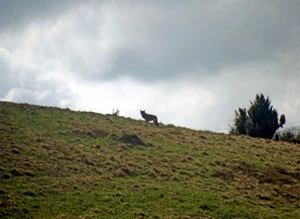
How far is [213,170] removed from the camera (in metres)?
28.5

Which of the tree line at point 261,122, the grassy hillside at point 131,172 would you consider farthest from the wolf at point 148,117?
the tree line at point 261,122

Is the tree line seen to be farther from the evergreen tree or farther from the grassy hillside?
the grassy hillside

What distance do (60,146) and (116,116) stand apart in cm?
1780

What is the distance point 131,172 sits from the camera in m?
25.5

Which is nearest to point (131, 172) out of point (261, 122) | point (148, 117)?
point (148, 117)

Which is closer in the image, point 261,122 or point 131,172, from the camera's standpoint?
point 131,172

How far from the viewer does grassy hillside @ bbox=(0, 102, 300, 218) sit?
19.2 metres

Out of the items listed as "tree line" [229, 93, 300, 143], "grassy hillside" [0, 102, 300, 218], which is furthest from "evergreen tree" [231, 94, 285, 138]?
"grassy hillside" [0, 102, 300, 218]

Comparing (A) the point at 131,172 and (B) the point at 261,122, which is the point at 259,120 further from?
(A) the point at 131,172

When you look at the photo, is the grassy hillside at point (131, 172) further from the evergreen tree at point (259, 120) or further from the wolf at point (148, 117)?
the evergreen tree at point (259, 120)

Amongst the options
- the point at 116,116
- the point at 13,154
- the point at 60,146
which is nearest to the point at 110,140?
the point at 60,146

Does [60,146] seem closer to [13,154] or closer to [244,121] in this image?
[13,154]

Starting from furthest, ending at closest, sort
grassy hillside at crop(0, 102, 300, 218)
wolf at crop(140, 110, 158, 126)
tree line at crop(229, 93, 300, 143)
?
tree line at crop(229, 93, 300, 143), wolf at crop(140, 110, 158, 126), grassy hillside at crop(0, 102, 300, 218)

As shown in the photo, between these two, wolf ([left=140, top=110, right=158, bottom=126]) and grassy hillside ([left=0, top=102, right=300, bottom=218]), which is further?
wolf ([left=140, top=110, right=158, bottom=126])
